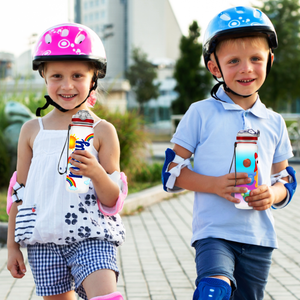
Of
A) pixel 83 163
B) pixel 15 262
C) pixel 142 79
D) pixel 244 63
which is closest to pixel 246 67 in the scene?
pixel 244 63

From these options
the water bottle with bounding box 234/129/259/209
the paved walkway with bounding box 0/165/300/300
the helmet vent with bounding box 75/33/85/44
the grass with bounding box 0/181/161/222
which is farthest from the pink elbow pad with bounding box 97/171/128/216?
the grass with bounding box 0/181/161/222

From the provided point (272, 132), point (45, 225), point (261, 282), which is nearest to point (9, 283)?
point (45, 225)

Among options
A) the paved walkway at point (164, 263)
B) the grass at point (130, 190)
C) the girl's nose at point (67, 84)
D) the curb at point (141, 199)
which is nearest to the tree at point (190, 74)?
the grass at point (130, 190)

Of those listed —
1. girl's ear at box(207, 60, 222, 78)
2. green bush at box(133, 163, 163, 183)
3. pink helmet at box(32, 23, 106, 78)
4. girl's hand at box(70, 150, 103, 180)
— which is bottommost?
green bush at box(133, 163, 163, 183)

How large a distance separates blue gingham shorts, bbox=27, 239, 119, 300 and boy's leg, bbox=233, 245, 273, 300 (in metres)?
0.69

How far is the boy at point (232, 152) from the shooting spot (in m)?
2.45

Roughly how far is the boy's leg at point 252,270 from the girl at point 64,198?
68 cm

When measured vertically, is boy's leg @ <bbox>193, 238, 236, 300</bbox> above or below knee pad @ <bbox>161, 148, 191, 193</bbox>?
Result: below

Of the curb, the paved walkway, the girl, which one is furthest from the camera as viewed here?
the curb

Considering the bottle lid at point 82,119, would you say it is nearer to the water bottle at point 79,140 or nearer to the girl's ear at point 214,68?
the water bottle at point 79,140

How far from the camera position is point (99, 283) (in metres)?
2.21

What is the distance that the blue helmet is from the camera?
2.49m

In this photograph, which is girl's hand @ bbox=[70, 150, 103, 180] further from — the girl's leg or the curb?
the curb

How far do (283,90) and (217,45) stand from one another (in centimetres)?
3094
